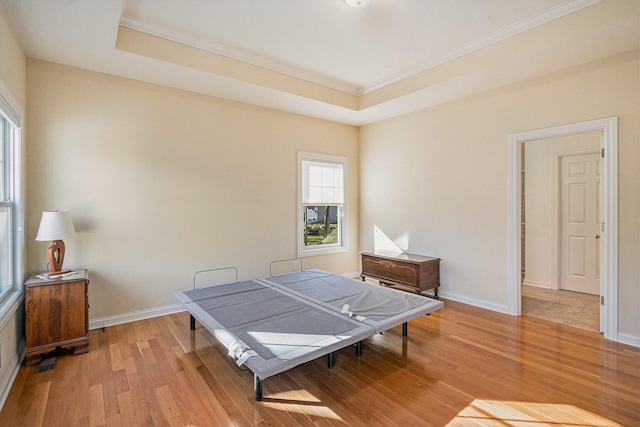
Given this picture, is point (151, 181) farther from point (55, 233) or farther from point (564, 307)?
point (564, 307)

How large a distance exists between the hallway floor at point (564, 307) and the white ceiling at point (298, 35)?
2.67 meters

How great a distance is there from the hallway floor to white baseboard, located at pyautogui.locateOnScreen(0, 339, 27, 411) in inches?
186

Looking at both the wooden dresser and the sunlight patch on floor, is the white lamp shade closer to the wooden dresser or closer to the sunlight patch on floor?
the sunlight patch on floor

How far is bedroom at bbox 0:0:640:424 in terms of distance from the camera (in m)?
2.94

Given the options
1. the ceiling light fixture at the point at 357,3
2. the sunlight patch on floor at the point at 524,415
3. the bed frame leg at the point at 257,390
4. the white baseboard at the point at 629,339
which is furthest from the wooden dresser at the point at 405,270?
the ceiling light fixture at the point at 357,3

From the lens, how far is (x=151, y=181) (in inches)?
142

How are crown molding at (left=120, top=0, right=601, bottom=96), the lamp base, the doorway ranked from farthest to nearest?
the doorway → the lamp base → crown molding at (left=120, top=0, right=601, bottom=96)

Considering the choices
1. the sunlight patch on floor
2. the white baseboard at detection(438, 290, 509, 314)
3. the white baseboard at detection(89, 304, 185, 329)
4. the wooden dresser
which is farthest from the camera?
the wooden dresser

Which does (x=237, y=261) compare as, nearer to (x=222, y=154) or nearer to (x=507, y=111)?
(x=222, y=154)

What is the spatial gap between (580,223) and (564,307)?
4.84 feet

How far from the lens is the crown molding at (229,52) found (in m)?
2.88

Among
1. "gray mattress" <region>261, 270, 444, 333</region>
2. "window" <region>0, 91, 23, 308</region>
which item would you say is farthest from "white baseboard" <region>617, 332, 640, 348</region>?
"window" <region>0, 91, 23, 308</region>

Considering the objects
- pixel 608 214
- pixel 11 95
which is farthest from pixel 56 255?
pixel 608 214

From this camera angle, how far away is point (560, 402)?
2.07 metres
